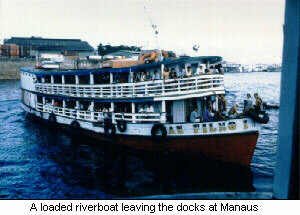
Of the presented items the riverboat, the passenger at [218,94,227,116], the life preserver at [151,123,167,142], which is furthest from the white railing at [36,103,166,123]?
the passenger at [218,94,227,116]

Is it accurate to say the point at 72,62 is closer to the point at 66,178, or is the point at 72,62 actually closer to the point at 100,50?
the point at 66,178

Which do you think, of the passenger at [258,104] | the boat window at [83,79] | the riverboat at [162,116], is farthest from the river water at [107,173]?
the boat window at [83,79]

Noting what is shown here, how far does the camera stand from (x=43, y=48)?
66.1 metres

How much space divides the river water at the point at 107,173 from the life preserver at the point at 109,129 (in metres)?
1.17

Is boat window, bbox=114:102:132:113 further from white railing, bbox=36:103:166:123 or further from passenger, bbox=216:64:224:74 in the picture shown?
passenger, bbox=216:64:224:74

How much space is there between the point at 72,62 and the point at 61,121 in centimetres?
878

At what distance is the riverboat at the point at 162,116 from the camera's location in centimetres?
1113

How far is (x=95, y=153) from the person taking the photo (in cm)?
1526

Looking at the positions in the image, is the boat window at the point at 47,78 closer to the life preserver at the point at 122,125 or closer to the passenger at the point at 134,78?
the passenger at the point at 134,78

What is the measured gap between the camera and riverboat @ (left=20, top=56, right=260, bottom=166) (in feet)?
36.5

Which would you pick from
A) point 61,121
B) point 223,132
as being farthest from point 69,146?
point 223,132

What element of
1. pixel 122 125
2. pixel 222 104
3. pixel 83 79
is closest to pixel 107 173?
pixel 122 125

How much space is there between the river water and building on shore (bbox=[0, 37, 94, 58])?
5307 centimetres
